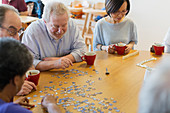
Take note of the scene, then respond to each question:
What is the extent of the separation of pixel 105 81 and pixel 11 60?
889mm

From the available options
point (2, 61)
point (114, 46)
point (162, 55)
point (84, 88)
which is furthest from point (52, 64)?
point (162, 55)

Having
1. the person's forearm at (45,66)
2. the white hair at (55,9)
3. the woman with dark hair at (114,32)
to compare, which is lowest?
the person's forearm at (45,66)

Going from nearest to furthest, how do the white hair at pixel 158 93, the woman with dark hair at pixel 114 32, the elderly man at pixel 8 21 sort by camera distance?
the white hair at pixel 158 93 → the elderly man at pixel 8 21 → the woman with dark hair at pixel 114 32

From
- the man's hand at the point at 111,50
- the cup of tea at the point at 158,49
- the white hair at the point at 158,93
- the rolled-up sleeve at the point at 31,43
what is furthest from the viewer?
the man's hand at the point at 111,50

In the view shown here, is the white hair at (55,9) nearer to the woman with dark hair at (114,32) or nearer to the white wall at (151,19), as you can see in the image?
the woman with dark hair at (114,32)

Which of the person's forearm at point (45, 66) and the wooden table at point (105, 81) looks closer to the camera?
the wooden table at point (105, 81)

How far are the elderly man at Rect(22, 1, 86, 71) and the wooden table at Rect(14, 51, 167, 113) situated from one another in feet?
0.34

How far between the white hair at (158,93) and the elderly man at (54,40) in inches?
51.2

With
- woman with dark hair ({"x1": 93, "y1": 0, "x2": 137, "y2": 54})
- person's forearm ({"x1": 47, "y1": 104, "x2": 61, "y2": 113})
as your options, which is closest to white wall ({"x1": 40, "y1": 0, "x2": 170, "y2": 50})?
woman with dark hair ({"x1": 93, "y1": 0, "x2": 137, "y2": 54})

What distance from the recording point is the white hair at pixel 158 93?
22.5 inches

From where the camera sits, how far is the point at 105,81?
1.66 metres

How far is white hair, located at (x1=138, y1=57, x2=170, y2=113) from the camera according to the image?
570 millimetres

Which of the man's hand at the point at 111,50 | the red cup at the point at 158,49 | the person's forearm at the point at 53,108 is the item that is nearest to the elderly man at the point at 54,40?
the man's hand at the point at 111,50

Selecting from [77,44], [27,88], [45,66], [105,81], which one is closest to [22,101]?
[27,88]
